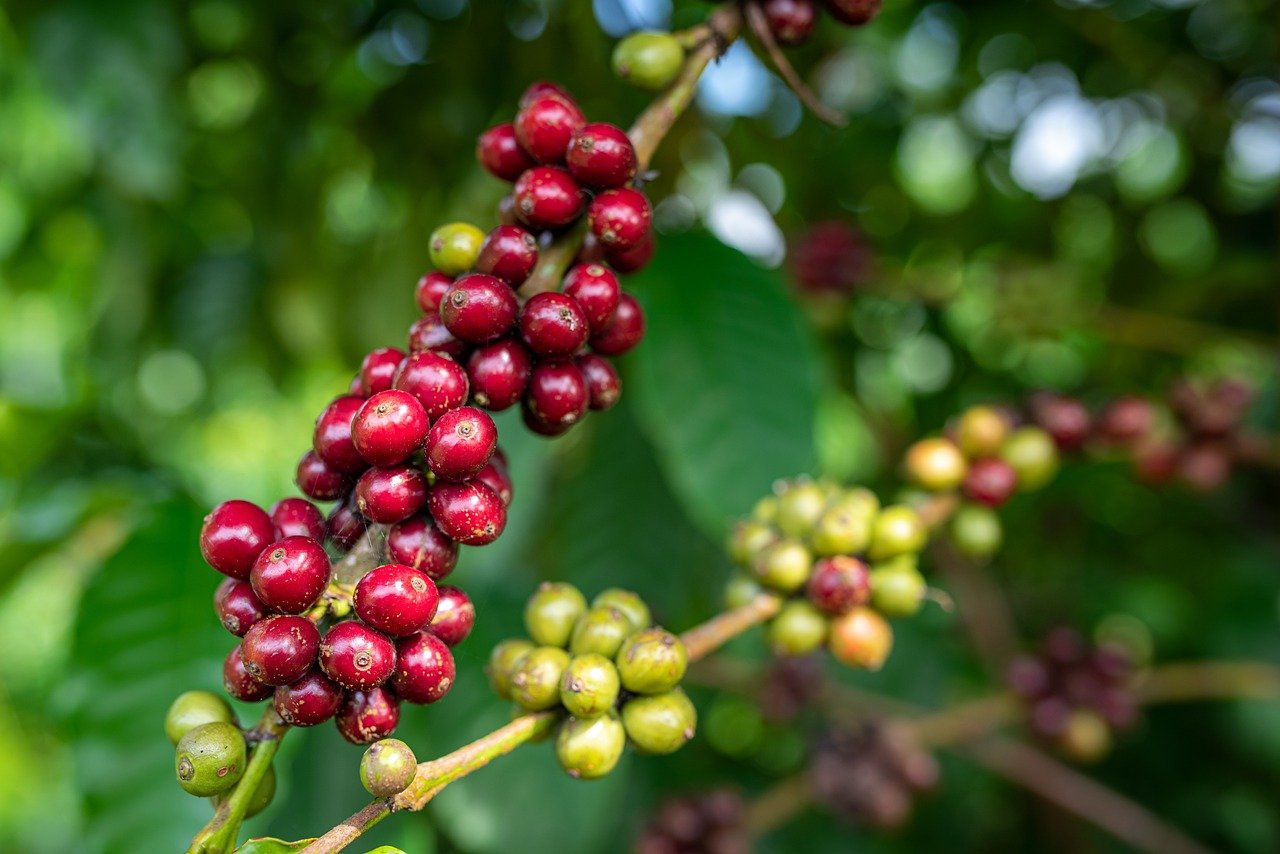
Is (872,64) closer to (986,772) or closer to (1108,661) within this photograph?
(1108,661)

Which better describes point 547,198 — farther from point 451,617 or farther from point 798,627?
point 798,627

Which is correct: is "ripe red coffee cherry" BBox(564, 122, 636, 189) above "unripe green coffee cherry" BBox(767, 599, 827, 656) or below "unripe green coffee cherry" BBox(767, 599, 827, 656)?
above

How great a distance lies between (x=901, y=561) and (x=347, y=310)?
1.87 m

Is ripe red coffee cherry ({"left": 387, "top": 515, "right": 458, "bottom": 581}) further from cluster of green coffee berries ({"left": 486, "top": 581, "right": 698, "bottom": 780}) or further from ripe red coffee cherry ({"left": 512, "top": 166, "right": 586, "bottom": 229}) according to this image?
ripe red coffee cherry ({"left": 512, "top": 166, "right": 586, "bottom": 229})

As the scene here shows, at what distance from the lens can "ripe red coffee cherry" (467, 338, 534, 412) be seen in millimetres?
874

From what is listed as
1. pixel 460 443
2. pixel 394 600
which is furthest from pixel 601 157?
pixel 394 600

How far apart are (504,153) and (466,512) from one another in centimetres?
41

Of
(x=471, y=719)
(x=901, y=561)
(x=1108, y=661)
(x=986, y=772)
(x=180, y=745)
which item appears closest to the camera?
(x=180, y=745)

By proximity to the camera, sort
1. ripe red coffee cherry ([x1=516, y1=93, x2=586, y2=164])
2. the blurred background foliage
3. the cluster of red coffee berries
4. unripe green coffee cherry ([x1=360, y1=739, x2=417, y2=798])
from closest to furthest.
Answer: unripe green coffee cherry ([x1=360, y1=739, x2=417, y2=798]), ripe red coffee cherry ([x1=516, y1=93, x2=586, y2=164]), the blurred background foliage, the cluster of red coffee berries

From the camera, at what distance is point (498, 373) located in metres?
0.87

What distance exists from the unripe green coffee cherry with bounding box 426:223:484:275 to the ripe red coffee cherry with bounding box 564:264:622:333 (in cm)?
11

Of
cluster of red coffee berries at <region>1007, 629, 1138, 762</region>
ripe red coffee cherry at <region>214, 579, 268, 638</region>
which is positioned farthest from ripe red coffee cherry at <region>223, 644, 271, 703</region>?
cluster of red coffee berries at <region>1007, 629, 1138, 762</region>

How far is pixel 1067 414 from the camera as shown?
1586mm

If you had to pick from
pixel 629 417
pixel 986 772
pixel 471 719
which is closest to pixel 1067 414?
pixel 629 417
